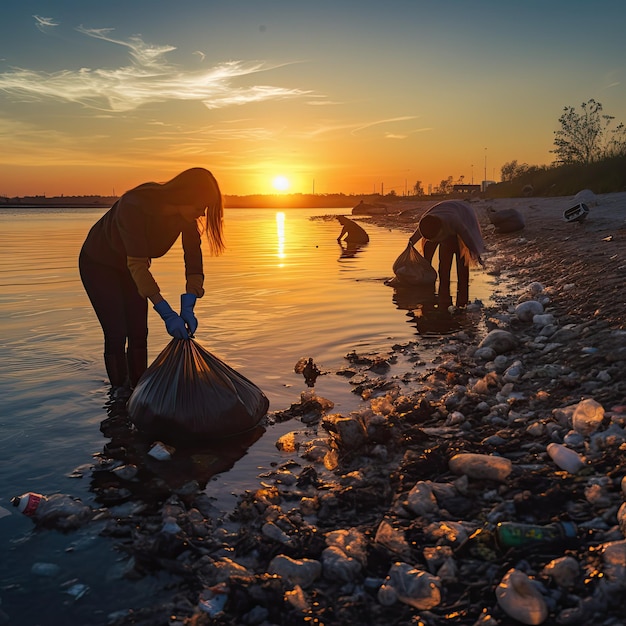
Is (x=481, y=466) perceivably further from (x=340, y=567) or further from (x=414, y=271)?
(x=414, y=271)

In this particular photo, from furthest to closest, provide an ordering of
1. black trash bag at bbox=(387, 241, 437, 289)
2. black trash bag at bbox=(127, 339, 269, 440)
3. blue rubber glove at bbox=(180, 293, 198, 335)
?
black trash bag at bbox=(387, 241, 437, 289), blue rubber glove at bbox=(180, 293, 198, 335), black trash bag at bbox=(127, 339, 269, 440)

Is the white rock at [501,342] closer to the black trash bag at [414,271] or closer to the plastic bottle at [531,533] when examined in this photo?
the plastic bottle at [531,533]

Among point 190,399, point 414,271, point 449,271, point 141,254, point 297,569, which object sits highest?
point 141,254

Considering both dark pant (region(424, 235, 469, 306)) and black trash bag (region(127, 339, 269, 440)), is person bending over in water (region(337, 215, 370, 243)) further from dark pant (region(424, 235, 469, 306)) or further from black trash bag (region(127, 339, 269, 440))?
black trash bag (region(127, 339, 269, 440))

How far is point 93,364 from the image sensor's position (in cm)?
621

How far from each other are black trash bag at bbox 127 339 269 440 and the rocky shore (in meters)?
0.24

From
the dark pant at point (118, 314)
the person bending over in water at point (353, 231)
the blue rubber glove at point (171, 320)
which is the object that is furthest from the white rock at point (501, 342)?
the person bending over in water at point (353, 231)

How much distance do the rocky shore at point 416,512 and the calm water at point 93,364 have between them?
0.17 metres

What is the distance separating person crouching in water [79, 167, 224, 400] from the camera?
14.0 feet

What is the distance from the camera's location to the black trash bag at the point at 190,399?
4.06 m

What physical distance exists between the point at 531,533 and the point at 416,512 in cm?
60

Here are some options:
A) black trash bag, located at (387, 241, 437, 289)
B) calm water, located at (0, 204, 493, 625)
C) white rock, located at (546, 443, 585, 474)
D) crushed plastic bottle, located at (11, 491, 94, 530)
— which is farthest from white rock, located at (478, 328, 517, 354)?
black trash bag, located at (387, 241, 437, 289)

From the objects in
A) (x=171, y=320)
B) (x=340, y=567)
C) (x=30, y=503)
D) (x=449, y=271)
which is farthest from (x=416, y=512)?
(x=449, y=271)

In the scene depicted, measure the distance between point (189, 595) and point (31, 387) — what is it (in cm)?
377
